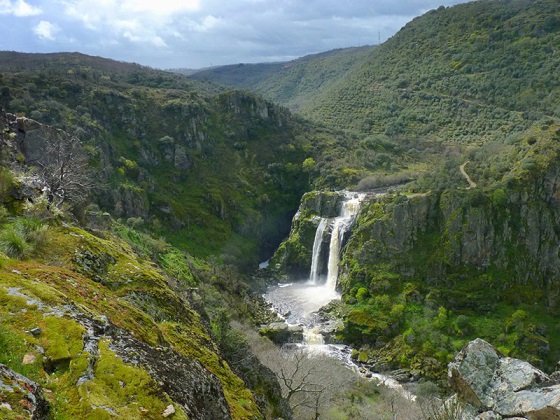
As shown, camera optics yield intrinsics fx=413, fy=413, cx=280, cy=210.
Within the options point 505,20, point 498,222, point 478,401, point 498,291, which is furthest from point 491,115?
point 478,401

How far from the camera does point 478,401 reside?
39.8ft

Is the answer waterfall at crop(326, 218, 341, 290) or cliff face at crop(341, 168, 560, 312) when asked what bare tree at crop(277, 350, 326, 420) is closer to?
cliff face at crop(341, 168, 560, 312)

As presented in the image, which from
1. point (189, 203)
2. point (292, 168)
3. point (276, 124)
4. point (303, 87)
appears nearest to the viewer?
point (189, 203)

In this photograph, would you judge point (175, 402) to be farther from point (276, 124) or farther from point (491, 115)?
point (491, 115)

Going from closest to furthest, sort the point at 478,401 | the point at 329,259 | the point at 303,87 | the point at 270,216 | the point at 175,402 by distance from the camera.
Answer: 1. the point at 175,402
2. the point at 478,401
3. the point at 329,259
4. the point at 270,216
5. the point at 303,87

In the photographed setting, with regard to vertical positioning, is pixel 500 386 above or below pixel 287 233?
above

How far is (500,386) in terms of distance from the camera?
39.2 ft

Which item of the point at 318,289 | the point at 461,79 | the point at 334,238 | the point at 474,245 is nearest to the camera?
the point at 474,245

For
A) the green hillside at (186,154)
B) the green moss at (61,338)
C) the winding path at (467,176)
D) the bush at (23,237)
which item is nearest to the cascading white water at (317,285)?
the green hillside at (186,154)

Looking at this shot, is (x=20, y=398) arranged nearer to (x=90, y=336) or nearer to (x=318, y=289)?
(x=90, y=336)

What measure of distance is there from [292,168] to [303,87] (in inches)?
4222

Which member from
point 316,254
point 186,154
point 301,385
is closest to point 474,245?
point 316,254

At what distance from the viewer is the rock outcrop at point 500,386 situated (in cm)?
1036

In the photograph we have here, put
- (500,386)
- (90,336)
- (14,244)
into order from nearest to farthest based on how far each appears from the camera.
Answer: (90,336)
(14,244)
(500,386)
